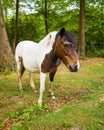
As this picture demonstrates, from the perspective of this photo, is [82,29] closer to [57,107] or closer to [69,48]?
[57,107]

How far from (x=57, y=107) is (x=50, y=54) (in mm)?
1247

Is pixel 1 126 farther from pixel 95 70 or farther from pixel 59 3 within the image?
pixel 59 3

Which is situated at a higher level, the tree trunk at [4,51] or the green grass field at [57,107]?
the tree trunk at [4,51]

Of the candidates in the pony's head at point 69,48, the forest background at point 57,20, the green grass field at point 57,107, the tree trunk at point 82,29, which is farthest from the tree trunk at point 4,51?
the forest background at point 57,20

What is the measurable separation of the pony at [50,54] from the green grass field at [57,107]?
35 centimetres

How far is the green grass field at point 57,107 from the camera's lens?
4686 mm

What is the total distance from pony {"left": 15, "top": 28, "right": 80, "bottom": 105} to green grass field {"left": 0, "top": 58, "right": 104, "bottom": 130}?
354 millimetres

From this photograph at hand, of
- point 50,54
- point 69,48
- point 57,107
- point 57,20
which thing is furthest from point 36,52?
point 57,20

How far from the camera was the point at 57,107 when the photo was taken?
5664 millimetres

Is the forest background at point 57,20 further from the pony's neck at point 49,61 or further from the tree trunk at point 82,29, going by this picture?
the pony's neck at point 49,61

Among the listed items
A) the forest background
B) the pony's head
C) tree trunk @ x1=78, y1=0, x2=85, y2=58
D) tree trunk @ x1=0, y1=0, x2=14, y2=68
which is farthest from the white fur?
the forest background

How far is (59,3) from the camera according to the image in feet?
56.7

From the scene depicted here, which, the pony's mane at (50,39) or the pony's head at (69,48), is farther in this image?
the pony's mane at (50,39)

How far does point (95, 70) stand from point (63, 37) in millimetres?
5462
